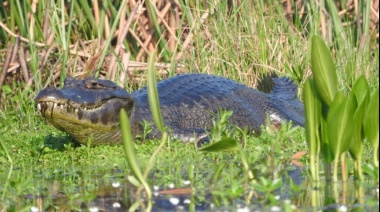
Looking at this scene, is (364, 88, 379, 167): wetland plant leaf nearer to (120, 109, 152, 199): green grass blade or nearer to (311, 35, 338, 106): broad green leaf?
(311, 35, 338, 106): broad green leaf

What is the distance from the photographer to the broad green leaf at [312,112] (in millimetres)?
4027

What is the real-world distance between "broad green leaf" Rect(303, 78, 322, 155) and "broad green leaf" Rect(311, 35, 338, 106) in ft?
0.13

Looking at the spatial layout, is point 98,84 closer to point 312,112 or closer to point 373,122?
point 312,112

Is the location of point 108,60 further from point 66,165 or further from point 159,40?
point 66,165

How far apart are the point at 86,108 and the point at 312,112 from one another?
90.7 inches

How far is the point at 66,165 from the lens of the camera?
5402 mm

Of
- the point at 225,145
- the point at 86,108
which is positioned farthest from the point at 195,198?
the point at 86,108

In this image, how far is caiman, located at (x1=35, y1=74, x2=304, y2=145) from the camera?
582 cm

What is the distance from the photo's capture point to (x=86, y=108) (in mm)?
5938

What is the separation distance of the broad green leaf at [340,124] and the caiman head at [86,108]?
2.19 meters

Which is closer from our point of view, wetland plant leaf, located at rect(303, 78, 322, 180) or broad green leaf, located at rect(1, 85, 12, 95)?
wetland plant leaf, located at rect(303, 78, 322, 180)

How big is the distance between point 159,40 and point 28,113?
1665 mm

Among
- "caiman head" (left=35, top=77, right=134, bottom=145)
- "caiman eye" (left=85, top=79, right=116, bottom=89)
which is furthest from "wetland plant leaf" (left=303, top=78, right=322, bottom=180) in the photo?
"caiman eye" (left=85, top=79, right=116, bottom=89)

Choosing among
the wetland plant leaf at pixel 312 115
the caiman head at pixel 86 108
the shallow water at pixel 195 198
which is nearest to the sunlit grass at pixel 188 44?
the caiman head at pixel 86 108
